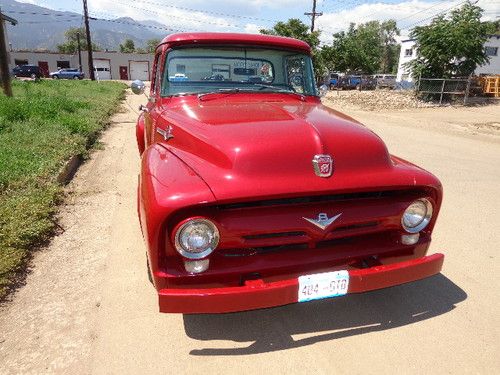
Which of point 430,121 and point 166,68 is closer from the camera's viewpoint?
point 166,68

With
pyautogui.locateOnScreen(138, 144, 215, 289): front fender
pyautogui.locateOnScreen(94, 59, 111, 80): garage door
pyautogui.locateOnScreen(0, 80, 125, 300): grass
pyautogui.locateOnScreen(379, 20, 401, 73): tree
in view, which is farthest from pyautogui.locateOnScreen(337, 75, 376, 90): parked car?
pyautogui.locateOnScreen(379, 20, 401, 73): tree

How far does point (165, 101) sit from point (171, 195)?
168 centimetres

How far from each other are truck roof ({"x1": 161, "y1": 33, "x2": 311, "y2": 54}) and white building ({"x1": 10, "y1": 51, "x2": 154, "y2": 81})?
189ft

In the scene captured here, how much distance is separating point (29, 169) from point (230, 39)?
3162 millimetres

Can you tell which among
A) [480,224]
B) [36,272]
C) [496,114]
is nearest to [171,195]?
[36,272]

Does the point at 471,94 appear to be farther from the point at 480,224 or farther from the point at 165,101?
the point at 165,101

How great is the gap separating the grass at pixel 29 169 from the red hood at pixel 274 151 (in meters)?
1.67

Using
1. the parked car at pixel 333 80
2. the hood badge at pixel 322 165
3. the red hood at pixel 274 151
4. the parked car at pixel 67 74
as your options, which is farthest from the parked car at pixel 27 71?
the hood badge at pixel 322 165

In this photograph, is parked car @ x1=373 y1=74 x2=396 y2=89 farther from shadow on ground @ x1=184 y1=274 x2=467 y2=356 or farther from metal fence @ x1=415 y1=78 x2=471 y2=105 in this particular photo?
shadow on ground @ x1=184 y1=274 x2=467 y2=356

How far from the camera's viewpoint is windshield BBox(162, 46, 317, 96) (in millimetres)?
3584

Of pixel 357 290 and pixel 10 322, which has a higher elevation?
pixel 357 290

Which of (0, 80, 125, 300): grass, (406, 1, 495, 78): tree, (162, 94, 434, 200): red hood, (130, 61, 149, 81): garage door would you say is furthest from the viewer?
(130, 61, 149, 81): garage door

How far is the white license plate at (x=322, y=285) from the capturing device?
2.19 metres

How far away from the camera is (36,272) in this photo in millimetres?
3180
